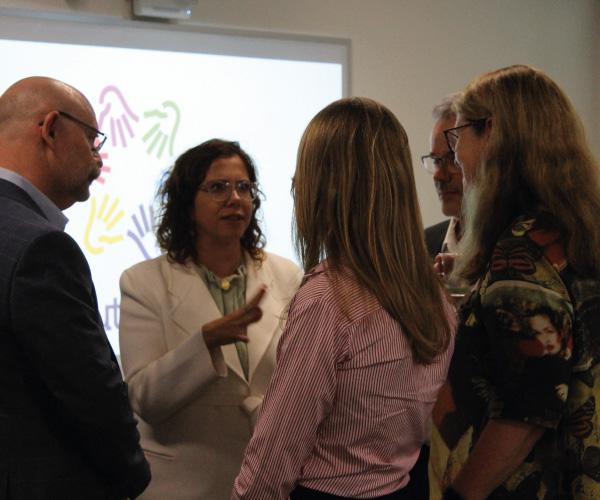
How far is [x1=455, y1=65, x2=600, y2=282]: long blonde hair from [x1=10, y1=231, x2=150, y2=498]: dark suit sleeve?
86cm

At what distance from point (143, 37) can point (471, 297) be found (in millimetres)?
2382

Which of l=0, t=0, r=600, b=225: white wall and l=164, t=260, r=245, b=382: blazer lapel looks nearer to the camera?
l=164, t=260, r=245, b=382: blazer lapel

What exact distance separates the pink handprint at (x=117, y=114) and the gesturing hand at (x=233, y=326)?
161cm

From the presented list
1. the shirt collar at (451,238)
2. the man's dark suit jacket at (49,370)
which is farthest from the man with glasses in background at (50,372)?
the shirt collar at (451,238)

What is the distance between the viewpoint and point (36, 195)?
1.55 m

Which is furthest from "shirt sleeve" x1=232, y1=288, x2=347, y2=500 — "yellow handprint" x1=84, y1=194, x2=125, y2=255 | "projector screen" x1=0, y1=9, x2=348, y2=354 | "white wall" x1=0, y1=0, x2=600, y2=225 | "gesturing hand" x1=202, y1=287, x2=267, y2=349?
"white wall" x1=0, y1=0, x2=600, y2=225

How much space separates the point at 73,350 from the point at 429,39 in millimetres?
3187

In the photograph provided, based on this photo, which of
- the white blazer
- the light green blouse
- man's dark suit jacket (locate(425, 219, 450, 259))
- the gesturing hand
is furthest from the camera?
man's dark suit jacket (locate(425, 219, 450, 259))

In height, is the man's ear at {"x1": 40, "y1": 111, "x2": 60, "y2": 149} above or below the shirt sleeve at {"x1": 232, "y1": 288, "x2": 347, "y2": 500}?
above

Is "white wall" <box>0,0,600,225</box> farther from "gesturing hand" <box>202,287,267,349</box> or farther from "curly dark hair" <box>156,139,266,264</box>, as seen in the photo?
"gesturing hand" <box>202,287,267,349</box>

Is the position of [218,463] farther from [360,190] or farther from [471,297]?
[360,190]

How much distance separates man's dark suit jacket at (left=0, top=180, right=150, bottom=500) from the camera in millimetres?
1354

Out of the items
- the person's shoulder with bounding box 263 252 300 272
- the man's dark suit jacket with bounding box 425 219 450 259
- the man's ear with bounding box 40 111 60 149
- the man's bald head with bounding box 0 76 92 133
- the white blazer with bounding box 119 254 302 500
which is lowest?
the white blazer with bounding box 119 254 302 500

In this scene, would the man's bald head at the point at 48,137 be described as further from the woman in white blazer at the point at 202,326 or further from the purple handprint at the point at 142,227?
the purple handprint at the point at 142,227
